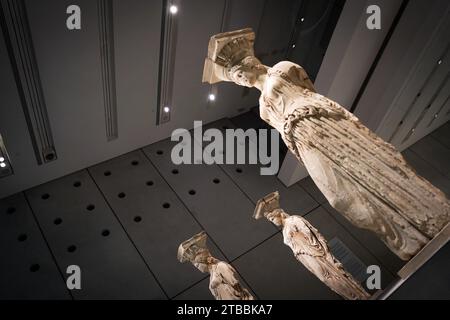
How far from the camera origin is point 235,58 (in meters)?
2.43

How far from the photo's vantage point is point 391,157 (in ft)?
5.55

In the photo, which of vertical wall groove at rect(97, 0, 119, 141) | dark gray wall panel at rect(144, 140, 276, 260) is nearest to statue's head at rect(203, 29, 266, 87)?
vertical wall groove at rect(97, 0, 119, 141)

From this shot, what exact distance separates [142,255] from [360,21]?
10.8ft

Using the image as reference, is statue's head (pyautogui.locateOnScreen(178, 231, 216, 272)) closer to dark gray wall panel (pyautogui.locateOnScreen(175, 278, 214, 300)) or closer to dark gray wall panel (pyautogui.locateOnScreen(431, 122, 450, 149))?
dark gray wall panel (pyautogui.locateOnScreen(175, 278, 214, 300))

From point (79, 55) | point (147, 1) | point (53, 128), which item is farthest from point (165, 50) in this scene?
point (53, 128)

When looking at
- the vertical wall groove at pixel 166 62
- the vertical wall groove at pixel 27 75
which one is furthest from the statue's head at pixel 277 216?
the vertical wall groove at pixel 27 75

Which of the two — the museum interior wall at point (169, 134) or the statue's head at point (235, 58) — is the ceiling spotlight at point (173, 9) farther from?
the statue's head at point (235, 58)

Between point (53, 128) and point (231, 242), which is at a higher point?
point (53, 128)

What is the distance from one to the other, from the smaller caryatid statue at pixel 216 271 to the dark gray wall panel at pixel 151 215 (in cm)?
88

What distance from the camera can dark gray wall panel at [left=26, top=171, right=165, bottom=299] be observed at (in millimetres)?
3469

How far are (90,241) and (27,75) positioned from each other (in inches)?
74.3

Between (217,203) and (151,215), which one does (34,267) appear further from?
(217,203)

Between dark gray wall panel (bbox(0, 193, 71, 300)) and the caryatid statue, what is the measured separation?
285cm

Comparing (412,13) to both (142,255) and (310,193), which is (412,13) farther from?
(142,255)
